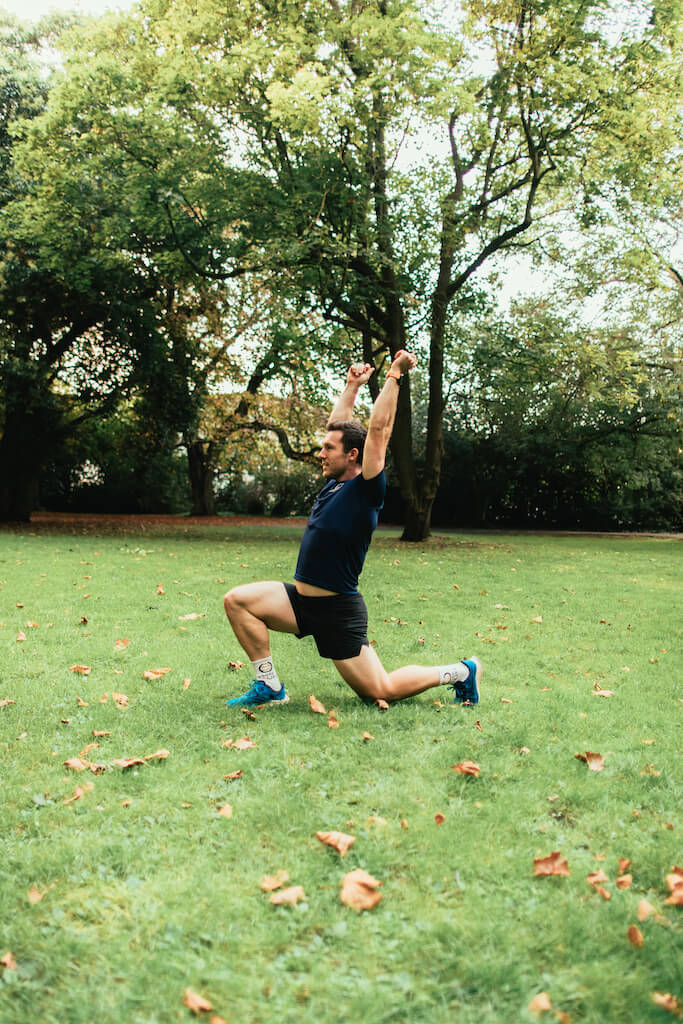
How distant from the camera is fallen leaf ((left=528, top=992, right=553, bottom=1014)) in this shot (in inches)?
74.9

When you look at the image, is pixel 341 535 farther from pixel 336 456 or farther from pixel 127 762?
pixel 127 762

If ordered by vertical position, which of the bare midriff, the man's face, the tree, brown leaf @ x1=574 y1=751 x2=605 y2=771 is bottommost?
brown leaf @ x1=574 y1=751 x2=605 y2=771

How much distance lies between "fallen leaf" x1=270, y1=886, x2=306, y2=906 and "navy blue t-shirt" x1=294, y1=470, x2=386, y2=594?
6.53ft

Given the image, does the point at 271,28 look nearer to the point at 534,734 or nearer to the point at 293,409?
the point at 293,409

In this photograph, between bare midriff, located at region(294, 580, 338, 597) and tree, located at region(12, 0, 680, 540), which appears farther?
tree, located at region(12, 0, 680, 540)

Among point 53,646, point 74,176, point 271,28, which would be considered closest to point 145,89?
point 74,176

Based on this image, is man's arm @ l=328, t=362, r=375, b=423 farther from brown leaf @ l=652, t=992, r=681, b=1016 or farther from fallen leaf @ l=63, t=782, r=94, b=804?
brown leaf @ l=652, t=992, r=681, b=1016

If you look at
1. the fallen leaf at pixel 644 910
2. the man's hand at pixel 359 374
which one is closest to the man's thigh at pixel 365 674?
the man's hand at pixel 359 374

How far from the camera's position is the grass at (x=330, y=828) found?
6.54 ft

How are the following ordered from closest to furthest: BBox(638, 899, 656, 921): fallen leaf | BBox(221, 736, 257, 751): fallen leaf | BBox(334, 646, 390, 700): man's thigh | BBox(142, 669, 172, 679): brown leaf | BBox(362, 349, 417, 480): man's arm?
BBox(638, 899, 656, 921): fallen leaf
BBox(221, 736, 257, 751): fallen leaf
BBox(362, 349, 417, 480): man's arm
BBox(334, 646, 390, 700): man's thigh
BBox(142, 669, 172, 679): brown leaf

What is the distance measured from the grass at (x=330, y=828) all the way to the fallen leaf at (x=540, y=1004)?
0.08 ft

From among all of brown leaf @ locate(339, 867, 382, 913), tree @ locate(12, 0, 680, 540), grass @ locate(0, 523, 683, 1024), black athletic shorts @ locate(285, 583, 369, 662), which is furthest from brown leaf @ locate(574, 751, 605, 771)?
tree @ locate(12, 0, 680, 540)

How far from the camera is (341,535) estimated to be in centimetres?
416

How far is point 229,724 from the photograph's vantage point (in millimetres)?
4051
